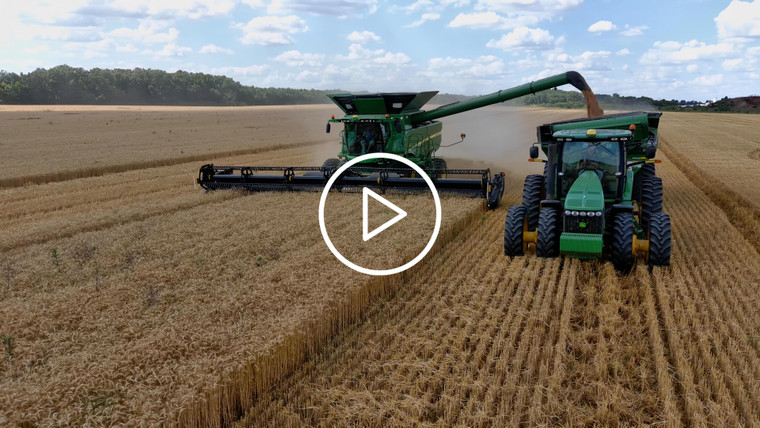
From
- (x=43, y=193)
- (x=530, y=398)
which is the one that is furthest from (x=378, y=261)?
(x=43, y=193)

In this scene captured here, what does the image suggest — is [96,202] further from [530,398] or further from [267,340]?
[530,398]

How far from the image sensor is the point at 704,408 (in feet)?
13.1

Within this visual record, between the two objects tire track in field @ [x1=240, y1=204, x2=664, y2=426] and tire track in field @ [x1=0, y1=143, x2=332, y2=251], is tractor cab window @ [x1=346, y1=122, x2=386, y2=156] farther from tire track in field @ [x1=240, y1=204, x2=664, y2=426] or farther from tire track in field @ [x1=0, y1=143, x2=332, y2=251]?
tire track in field @ [x1=240, y1=204, x2=664, y2=426]

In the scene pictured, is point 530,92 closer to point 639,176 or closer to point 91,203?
point 639,176

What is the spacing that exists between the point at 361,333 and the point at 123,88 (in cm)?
7943

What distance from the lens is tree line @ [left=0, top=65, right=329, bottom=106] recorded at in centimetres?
6562

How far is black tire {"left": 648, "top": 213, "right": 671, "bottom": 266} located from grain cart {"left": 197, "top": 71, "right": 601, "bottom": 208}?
5.36 metres

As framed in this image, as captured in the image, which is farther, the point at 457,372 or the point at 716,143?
the point at 716,143

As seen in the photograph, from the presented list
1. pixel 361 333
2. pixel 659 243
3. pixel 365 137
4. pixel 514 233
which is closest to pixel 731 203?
pixel 659 243

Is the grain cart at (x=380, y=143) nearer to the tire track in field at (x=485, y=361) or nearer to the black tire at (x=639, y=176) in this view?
the black tire at (x=639, y=176)

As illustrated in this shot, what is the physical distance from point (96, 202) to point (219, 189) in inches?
111

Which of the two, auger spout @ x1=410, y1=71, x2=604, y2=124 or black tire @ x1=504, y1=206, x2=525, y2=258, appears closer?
black tire @ x1=504, y1=206, x2=525, y2=258

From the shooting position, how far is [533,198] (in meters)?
8.54

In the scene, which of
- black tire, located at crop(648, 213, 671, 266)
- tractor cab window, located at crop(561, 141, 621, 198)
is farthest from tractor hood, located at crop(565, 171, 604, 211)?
black tire, located at crop(648, 213, 671, 266)
